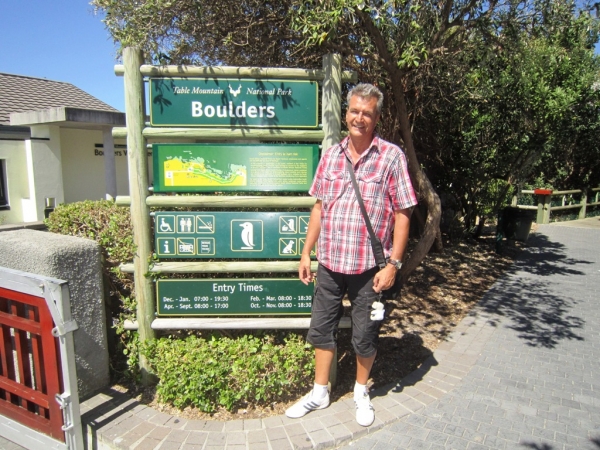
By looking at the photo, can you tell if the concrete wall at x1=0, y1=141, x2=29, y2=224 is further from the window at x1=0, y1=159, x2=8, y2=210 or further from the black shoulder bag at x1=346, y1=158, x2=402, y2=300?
the black shoulder bag at x1=346, y1=158, x2=402, y2=300

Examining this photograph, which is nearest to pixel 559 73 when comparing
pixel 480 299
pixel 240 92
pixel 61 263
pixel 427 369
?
pixel 480 299

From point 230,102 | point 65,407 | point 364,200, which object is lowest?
point 65,407

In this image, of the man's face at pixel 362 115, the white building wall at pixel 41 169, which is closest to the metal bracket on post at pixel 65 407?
the man's face at pixel 362 115

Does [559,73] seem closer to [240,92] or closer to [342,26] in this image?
[342,26]

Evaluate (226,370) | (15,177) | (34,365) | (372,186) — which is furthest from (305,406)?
(15,177)

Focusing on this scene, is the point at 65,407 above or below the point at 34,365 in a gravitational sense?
below

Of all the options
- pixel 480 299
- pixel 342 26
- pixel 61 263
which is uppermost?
pixel 342 26

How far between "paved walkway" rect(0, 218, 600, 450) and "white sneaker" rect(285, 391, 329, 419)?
54 millimetres

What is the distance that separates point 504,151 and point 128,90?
787cm

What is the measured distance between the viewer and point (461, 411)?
3273mm

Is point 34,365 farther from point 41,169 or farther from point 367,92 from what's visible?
point 41,169

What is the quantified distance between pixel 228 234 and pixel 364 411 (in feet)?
5.31

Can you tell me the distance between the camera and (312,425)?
3.04m

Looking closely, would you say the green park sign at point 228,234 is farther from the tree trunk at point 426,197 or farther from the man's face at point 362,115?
the tree trunk at point 426,197
